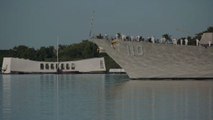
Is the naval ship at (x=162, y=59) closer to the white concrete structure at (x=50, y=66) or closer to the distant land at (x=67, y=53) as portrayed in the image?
the white concrete structure at (x=50, y=66)

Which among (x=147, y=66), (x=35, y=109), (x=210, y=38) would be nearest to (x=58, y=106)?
(x=35, y=109)

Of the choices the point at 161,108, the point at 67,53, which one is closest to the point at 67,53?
the point at 67,53

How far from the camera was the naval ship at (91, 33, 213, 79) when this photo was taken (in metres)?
48.4

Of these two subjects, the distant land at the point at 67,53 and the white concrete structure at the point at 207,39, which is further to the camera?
the distant land at the point at 67,53

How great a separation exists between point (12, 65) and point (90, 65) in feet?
46.6

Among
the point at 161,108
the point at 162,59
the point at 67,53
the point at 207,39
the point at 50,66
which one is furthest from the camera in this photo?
the point at 67,53

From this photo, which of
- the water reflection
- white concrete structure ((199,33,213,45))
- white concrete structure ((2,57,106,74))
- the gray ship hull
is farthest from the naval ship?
white concrete structure ((2,57,106,74))

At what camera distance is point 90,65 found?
103m

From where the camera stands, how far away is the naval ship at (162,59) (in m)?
48.4

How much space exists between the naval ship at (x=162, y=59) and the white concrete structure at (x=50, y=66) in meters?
52.1

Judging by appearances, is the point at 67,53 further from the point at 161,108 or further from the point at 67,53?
the point at 161,108

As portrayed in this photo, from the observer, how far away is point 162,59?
48906mm

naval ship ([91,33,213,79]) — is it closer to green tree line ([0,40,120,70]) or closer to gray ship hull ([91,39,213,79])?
gray ship hull ([91,39,213,79])

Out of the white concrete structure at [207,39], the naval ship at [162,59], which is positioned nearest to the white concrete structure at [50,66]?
the white concrete structure at [207,39]
